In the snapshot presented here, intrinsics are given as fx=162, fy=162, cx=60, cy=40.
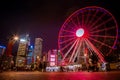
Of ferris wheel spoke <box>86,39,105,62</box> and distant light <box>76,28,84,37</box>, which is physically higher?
distant light <box>76,28,84,37</box>

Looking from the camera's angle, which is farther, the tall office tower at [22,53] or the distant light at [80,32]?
the tall office tower at [22,53]

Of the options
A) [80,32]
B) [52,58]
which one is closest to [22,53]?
[52,58]

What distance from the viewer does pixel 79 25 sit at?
29.7 m

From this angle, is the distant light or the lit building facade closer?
the distant light

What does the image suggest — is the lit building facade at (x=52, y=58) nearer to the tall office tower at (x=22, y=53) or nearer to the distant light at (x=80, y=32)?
the tall office tower at (x=22, y=53)

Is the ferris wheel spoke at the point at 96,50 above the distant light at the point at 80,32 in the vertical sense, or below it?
below

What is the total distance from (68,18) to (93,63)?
10.2 metres

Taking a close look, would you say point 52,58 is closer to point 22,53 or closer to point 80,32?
point 22,53

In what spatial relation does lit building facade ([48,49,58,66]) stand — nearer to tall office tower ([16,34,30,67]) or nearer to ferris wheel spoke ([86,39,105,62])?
tall office tower ([16,34,30,67])

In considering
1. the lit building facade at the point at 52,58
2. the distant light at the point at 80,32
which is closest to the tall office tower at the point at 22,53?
the lit building facade at the point at 52,58

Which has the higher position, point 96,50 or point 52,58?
point 52,58

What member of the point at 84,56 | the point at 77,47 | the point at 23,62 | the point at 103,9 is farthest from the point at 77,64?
the point at 23,62

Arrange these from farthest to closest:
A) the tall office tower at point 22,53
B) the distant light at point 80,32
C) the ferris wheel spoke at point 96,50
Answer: the tall office tower at point 22,53 < the distant light at point 80,32 < the ferris wheel spoke at point 96,50

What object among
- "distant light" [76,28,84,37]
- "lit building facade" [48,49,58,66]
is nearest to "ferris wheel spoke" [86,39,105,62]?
"distant light" [76,28,84,37]
